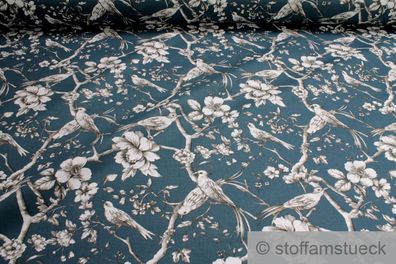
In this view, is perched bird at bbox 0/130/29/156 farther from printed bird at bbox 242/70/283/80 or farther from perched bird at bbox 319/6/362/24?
perched bird at bbox 319/6/362/24

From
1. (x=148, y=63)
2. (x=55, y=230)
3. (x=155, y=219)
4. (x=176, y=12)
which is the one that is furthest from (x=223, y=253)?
(x=176, y=12)

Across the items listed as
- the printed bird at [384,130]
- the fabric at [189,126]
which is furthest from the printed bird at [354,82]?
the printed bird at [384,130]

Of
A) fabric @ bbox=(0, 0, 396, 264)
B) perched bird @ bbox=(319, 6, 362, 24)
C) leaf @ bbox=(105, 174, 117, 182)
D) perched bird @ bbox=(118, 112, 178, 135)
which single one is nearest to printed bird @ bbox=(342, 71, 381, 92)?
fabric @ bbox=(0, 0, 396, 264)

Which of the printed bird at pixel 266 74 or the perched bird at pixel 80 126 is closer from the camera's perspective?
the perched bird at pixel 80 126

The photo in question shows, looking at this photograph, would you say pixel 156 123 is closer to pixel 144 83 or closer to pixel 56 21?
pixel 144 83

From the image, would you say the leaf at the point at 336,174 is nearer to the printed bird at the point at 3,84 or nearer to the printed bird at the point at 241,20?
the printed bird at the point at 241,20

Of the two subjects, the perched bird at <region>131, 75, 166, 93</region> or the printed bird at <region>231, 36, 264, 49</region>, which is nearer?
the perched bird at <region>131, 75, 166, 93</region>
